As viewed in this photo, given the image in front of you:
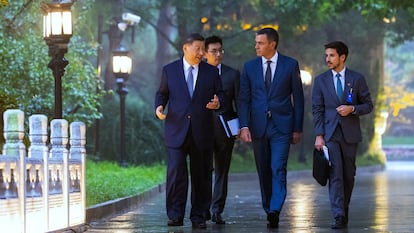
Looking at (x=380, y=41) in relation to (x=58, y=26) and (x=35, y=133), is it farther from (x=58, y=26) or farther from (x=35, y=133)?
(x=35, y=133)

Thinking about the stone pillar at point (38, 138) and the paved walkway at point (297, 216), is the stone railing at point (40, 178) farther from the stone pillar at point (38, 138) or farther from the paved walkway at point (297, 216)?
the paved walkway at point (297, 216)

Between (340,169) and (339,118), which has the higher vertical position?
(339,118)

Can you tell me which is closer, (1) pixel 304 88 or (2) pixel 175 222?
(2) pixel 175 222

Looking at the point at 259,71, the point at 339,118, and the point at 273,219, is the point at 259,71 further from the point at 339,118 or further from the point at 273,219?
the point at 273,219

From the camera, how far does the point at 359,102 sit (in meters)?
13.5

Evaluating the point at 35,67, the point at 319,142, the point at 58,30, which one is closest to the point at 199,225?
the point at 319,142

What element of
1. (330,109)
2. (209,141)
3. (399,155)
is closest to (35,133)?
(209,141)

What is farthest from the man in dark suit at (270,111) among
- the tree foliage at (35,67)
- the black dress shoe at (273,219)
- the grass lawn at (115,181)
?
the tree foliage at (35,67)

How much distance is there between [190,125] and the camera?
12891 mm

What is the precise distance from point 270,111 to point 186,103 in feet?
3.20

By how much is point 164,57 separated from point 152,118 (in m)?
10.9

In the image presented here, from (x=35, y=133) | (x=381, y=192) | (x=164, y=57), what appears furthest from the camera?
(x=164, y=57)

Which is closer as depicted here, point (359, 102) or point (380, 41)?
point (359, 102)

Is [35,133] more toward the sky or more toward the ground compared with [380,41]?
more toward the ground
